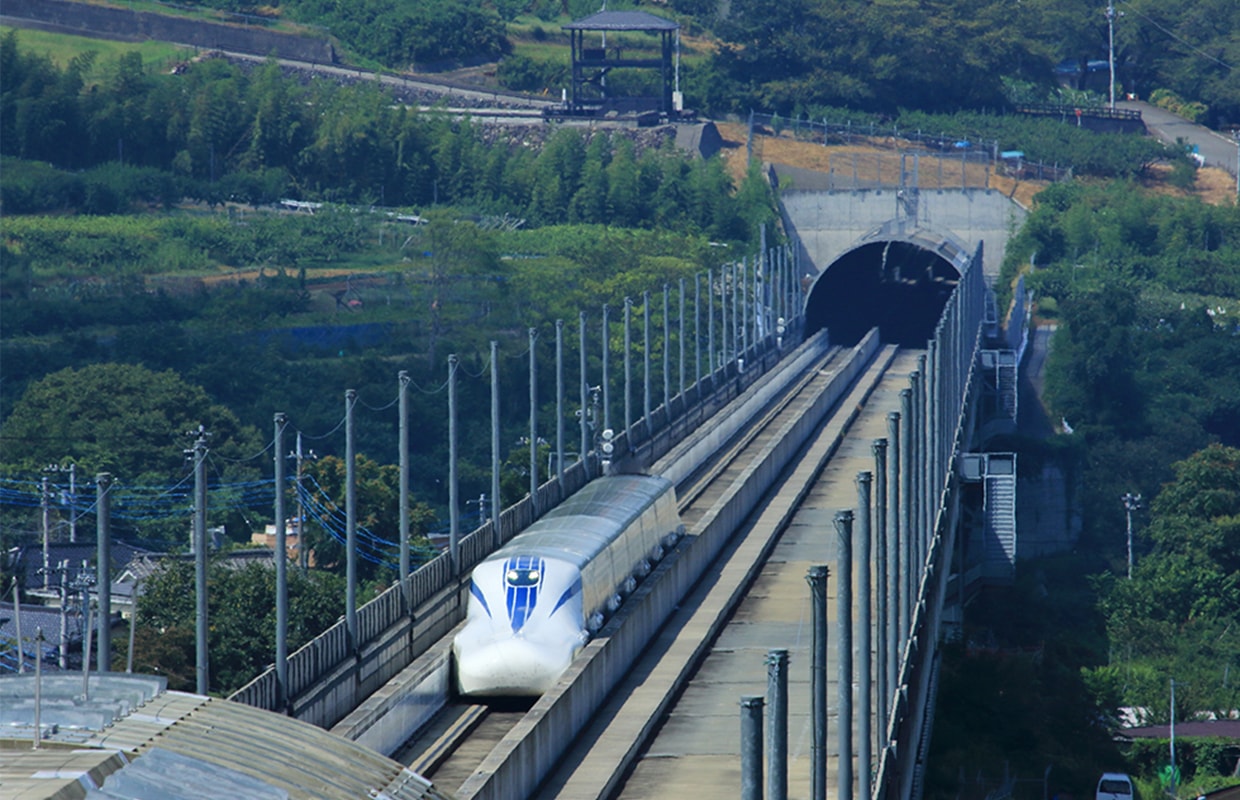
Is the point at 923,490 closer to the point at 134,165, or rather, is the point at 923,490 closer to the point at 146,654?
the point at 146,654

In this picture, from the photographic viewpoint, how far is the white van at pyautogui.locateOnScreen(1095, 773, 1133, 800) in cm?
4622

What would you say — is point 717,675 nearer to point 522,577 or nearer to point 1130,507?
point 522,577

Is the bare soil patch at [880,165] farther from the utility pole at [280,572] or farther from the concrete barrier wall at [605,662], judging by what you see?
the utility pole at [280,572]

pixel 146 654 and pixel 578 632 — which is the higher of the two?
pixel 578 632

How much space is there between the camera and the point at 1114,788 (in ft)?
153

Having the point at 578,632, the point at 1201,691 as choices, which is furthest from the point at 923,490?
the point at 1201,691

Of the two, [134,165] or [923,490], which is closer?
[923,490]

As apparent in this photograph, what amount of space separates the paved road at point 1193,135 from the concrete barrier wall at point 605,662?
93947 millimetres

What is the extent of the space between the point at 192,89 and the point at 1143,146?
62.7 m

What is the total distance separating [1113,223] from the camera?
12181 centimetres

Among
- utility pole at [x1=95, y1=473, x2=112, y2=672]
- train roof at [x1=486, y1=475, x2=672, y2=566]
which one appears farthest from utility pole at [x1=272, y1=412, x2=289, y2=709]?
train roof at [x1=486, y1=475, x2=672, y2=566]

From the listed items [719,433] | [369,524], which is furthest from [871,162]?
[369,524]

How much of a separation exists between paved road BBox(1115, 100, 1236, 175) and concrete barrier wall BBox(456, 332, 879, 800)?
93.9 m

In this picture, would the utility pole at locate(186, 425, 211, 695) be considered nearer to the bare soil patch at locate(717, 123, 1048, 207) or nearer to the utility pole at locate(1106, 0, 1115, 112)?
the bare soil patch at locate(717, 123, 1048, 207)
